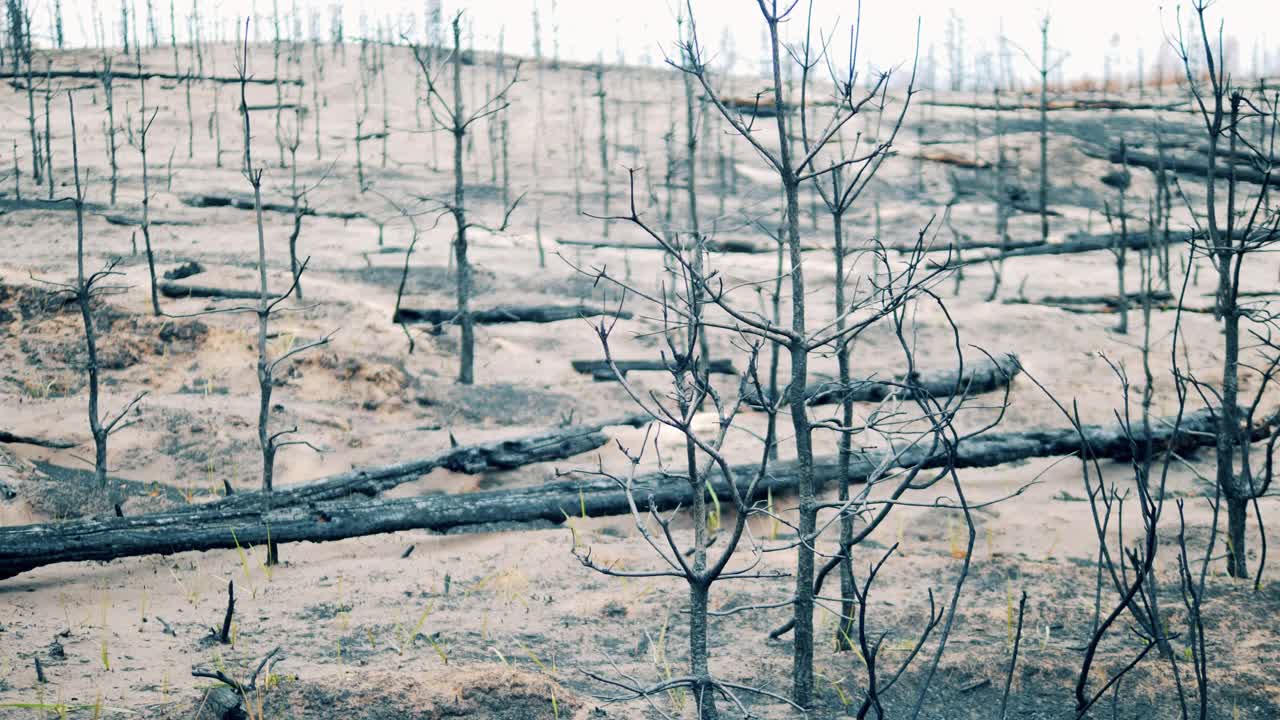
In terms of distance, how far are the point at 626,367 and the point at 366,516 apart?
4.93m

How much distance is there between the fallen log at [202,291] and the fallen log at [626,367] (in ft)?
11.4

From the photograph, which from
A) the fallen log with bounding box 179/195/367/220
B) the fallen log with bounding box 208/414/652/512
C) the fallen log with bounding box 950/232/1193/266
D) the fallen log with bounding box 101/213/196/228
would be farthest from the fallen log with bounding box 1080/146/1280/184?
the fallen log with bounding box 101/213/196/228

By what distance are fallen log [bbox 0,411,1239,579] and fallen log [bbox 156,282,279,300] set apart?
5579mm

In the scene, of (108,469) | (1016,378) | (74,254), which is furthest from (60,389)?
(1016,378)

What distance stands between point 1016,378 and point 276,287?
838 centimetres

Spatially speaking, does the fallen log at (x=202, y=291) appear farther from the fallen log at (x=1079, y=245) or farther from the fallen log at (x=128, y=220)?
the fallen log at (x=1079, y=245)

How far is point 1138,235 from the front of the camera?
52.8 ft

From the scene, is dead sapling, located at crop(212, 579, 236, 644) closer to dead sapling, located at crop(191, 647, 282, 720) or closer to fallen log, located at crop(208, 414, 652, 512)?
dead sapling, located at crop(191, 647, 282, 720)

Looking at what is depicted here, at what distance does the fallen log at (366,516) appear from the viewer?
4.93 m

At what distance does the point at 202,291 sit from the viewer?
10773 mm

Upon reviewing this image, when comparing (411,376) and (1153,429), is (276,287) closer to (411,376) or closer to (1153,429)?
(411,376)

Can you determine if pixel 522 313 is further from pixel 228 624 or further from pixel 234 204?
pixel 228 624

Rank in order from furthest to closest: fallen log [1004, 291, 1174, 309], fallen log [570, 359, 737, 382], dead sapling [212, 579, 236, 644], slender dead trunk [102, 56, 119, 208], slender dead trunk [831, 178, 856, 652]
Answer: fallen log [1004, 291, 1174, 309] → slender dead trunk [102, 56, 119, 208] → fallen log [570, 359, 737, 382] → dead sapling [212, 579, 236, 644] → slender dead trunk [831, 178, 856, 652]

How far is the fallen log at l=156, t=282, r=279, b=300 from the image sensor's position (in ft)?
34.8
